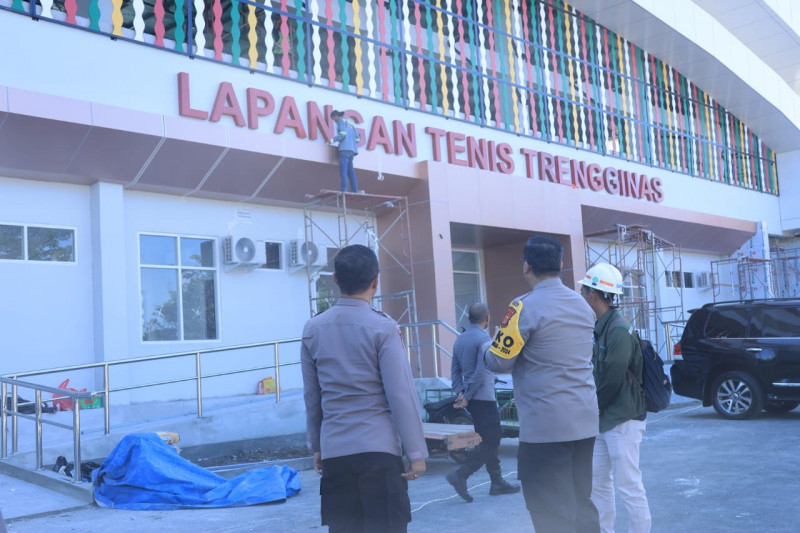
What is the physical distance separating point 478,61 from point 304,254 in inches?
270

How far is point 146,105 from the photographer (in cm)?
1331

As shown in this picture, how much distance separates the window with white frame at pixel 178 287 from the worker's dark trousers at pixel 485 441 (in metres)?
7.91

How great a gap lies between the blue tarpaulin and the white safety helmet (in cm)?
456

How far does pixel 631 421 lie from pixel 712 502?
254 cm

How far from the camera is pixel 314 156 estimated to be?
50.6ft

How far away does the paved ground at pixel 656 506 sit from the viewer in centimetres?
661

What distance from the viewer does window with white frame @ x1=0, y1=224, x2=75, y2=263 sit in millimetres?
12672

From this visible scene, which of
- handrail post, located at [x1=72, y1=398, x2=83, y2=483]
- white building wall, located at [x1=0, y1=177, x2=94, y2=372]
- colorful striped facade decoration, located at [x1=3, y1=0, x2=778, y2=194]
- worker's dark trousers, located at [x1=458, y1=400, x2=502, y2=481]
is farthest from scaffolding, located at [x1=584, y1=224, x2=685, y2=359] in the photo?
handrail post, located at [x1=72, y1=398, x2=83, y2=483]

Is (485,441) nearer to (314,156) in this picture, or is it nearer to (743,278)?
(314,156)

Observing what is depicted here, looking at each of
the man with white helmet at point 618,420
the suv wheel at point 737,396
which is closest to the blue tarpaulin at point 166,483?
the man with white helmet at point 618,420

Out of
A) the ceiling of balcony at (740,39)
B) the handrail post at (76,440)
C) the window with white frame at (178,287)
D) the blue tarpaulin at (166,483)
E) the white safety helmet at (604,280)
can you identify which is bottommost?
the blue tarpaulin at (166,483)

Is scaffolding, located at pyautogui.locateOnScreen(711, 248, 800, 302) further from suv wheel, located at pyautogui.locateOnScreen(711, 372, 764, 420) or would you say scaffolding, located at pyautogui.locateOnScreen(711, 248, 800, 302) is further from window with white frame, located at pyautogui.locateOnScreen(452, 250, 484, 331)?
suv wheel, located at pyautogui.locateOnScreen(711, 372, 764, 420)

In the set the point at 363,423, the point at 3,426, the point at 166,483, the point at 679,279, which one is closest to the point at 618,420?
the point at 363,423

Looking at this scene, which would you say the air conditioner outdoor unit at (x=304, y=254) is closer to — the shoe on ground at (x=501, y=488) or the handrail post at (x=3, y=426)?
the handrail post at (x=3, y=426)
